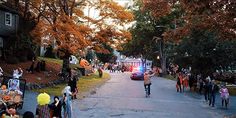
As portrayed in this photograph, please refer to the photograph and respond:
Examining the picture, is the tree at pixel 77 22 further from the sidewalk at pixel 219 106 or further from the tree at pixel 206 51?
the sidewalk at pixel 219 106

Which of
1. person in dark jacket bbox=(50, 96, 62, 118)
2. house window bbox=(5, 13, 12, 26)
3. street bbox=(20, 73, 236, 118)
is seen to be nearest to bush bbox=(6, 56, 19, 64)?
house window bbox=(5, 13, 12, 26)

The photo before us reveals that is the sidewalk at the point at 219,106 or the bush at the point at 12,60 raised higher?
the bush at the point at 12,60

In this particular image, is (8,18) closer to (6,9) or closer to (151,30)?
(6,9)

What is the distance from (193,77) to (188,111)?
15.3 metres

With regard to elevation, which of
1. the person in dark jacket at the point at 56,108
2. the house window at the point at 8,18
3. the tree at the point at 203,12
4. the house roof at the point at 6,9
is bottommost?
the person in dark jacket at the point at 56,108

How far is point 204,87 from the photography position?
33.7 m

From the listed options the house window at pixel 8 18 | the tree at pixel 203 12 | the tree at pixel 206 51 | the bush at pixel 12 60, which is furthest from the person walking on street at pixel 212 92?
the house window at pixel 8 18

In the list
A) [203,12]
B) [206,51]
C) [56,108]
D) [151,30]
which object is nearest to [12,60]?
[206,51]

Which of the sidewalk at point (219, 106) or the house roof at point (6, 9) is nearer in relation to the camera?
the sidewalk at point (219, 106)

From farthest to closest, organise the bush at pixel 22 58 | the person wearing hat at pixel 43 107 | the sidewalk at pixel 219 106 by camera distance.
Result: the bush at pixel 22 58 → the sidewalk at pixel 219 106 → the person wearing hat at pixel 43 107

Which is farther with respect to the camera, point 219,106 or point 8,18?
point 8,18

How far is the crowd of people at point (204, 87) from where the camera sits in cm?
2975

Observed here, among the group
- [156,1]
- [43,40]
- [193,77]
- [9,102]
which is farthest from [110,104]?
[43,40]

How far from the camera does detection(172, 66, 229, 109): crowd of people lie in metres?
29.7
